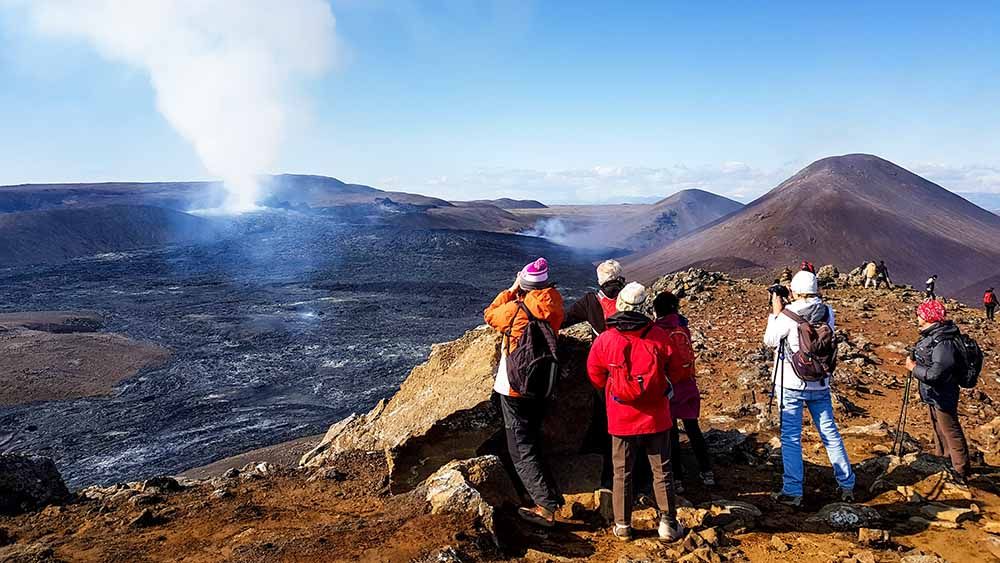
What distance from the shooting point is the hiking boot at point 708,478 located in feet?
14.7

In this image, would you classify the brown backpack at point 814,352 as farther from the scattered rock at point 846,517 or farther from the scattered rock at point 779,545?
the scattered rock at point 779,545

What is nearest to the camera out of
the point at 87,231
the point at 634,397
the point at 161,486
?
the point at 634,397

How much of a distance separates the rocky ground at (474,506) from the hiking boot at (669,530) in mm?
67

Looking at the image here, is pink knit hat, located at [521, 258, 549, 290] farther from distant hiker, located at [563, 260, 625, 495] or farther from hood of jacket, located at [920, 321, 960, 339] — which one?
hood of jacket, located at [920, 321, 960, 339]

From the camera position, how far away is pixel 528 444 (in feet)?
12.6

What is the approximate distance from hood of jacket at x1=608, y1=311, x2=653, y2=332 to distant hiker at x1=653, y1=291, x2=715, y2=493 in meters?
0.60

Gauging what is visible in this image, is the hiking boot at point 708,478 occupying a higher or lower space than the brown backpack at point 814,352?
lower

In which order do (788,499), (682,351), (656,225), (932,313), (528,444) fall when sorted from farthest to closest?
1. (656,225)
2. (932,313)
3. (788,499)
4. (682,351)
5. (528,444)

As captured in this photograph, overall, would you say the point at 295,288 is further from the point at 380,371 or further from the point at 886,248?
the point at 886,248

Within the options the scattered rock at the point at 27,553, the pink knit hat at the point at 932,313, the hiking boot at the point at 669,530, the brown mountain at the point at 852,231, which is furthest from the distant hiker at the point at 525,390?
the brown mountain at the point at 852,231

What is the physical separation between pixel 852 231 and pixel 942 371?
34.5 metres

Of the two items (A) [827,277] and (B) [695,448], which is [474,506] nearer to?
(B) [695,448]

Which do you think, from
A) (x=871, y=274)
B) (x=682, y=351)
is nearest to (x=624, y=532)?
(x=682, y=351)

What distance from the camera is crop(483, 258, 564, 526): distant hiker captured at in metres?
3.74
